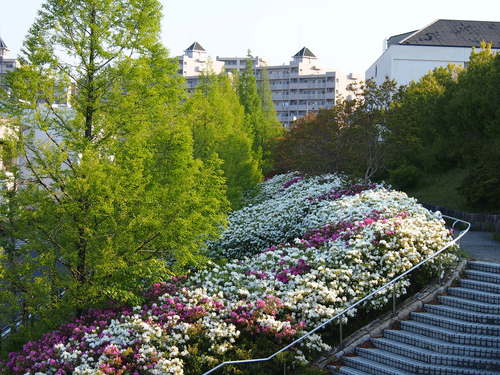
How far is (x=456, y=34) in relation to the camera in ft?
209

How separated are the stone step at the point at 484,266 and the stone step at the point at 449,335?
8.94ft

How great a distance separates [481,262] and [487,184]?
30.7 ft

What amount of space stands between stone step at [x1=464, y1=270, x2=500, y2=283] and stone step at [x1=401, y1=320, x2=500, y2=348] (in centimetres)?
232

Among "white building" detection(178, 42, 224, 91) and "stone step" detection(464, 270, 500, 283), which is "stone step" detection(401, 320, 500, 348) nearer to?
"stone step" detection(464, 270, 500, 283)

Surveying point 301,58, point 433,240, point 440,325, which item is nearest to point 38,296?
point 440,325

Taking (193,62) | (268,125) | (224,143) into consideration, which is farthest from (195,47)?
(224,143)

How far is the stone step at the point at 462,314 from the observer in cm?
1169

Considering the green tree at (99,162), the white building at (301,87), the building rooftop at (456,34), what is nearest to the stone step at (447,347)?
the green tree at (99,162)

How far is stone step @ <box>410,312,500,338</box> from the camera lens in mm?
11367

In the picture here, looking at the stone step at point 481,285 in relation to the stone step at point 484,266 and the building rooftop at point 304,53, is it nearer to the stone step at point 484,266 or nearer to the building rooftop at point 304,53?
the stone step at point 484,266

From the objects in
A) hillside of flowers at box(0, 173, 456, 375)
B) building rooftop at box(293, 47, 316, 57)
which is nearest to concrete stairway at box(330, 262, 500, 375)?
hillside of flowers at box(0, 173, 456, 375)

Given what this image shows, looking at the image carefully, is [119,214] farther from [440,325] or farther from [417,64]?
[417,64]

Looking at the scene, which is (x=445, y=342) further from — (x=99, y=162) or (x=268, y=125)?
(x=268, y=125)

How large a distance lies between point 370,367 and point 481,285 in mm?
3858
